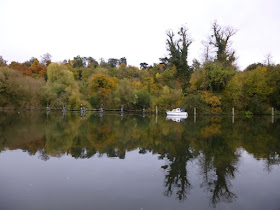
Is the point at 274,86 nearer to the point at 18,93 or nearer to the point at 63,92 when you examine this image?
the point at 63,92

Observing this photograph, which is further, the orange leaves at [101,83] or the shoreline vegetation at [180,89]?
the orange leaves at [101,83]

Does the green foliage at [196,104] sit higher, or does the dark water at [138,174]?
the green foliage at [196,104]

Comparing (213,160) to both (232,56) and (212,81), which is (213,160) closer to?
(212,81)

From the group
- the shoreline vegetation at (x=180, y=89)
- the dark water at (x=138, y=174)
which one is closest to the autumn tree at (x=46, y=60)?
the shoreline vegetation at (x=180, y=89)

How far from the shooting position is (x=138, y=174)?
7.18 meters

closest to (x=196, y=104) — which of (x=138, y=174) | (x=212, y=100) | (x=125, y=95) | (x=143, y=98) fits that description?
(x=212, y=100)

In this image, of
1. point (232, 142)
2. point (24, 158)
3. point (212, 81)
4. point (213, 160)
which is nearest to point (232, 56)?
point (212, 81)

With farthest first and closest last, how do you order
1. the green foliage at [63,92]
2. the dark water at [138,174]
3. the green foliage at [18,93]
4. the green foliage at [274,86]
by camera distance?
the green foliage at [18,93] → the green foliage at [63,92] → the green foliage at [274,86] → the dark water at [138,174]

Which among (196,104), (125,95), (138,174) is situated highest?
(125,95)

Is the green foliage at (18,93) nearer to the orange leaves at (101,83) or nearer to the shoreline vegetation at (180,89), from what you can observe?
the shoreline vegetation at (180,89)

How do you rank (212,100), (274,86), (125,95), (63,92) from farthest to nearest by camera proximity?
(63,92) < (125,95) < (274,86) < (212,100)

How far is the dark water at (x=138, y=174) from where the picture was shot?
204 inches

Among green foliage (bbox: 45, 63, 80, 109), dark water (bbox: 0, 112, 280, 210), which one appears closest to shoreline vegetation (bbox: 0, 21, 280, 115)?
green foliage (bbox: 45, 63, 80, 109)

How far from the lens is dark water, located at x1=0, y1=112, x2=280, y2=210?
204 inches
